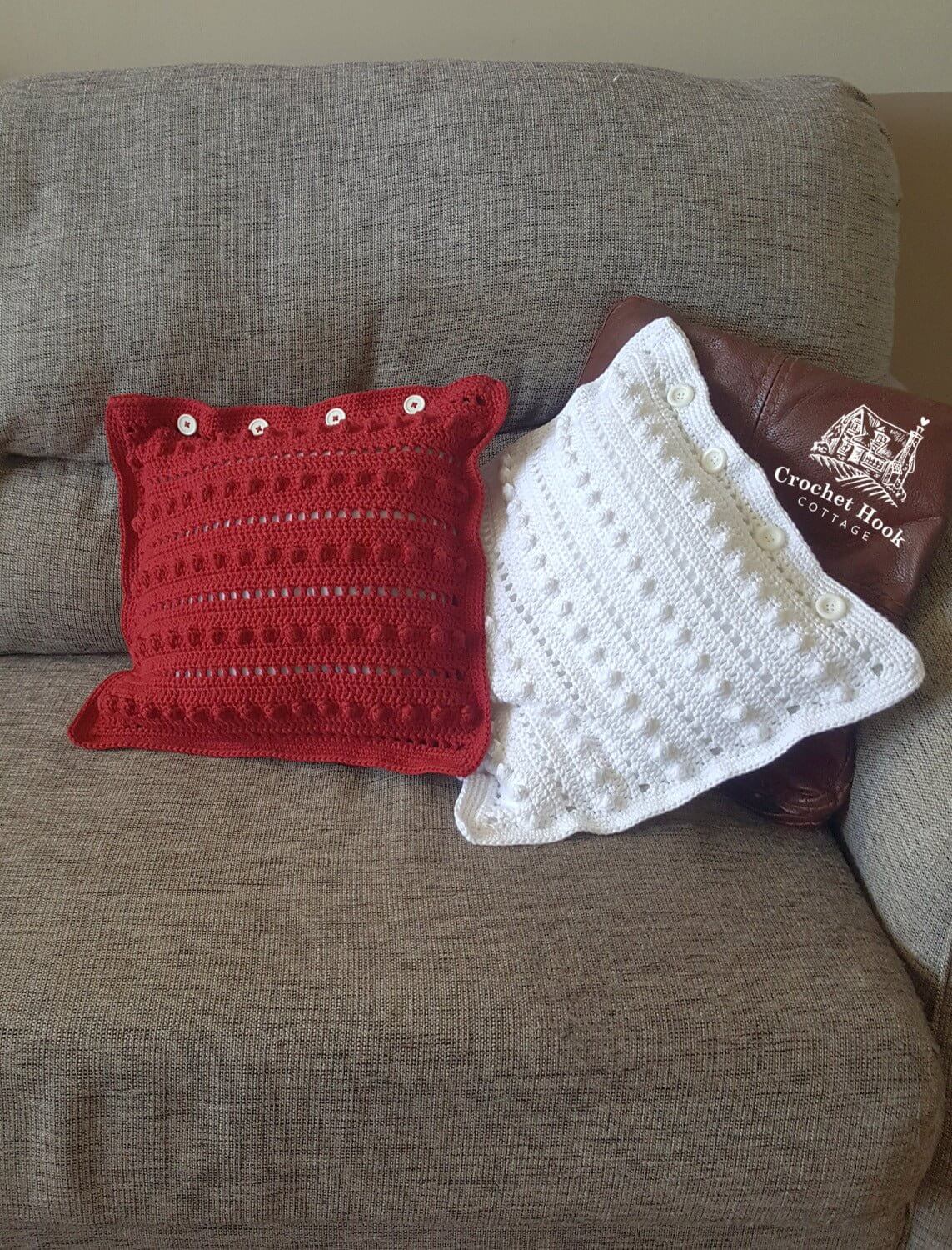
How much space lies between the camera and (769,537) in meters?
0.93

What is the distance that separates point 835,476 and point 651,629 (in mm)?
231

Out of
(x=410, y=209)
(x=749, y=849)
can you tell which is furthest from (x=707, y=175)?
(x=749, y=849)

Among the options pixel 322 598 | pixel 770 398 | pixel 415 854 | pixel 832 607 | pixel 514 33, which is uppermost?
pixel 514 33

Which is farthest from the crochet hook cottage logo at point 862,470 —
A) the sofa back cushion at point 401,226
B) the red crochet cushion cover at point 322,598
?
the red crochet cushion cover at point 322,598

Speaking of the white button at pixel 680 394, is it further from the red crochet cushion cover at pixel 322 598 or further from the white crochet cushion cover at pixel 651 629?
the red crochet cushion cover at pixel 322 598

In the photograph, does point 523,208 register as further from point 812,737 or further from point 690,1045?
→ point 690,1045

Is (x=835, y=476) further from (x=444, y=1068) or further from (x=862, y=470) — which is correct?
(x=444, y=1068)

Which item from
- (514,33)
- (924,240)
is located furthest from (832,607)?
(514,33)

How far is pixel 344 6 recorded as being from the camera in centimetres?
138

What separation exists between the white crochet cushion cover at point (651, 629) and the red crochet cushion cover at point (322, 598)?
0.19 ft

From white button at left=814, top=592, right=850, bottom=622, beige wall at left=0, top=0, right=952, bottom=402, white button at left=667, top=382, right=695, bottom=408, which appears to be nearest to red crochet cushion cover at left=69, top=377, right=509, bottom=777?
white button at left=667, top=382, right=695, bottom=408

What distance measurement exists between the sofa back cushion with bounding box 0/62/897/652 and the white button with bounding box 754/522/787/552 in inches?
12.5

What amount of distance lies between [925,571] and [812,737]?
0.63ft

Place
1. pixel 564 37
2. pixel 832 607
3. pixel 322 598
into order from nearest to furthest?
pixel 832 607 < pixel 322 598 < pixel 564 37
